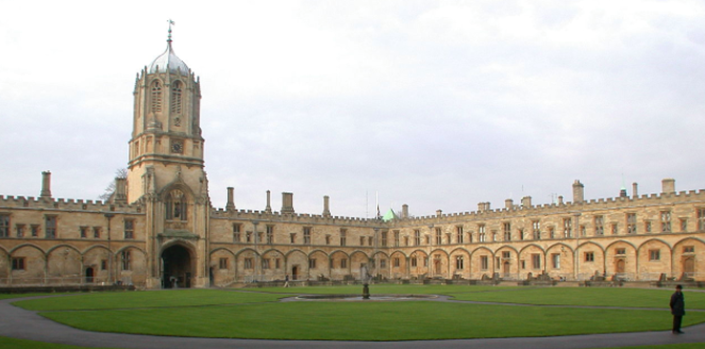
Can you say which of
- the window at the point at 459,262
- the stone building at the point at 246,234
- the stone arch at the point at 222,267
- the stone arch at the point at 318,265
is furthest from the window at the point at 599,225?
the stone arch at the point at 222,267

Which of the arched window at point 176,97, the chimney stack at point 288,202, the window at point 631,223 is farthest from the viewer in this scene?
the chimney stack at point 288,202

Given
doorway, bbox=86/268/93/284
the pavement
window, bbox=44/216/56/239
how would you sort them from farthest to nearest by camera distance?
1. doorway, bbox=86/268/93/284
2. window, bbox=44/216/56/239
3. the pavement

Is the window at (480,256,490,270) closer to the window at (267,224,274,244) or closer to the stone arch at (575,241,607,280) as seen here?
the stone arch at (575,241,607,280)

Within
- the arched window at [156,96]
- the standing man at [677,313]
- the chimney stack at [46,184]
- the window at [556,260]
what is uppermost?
the arched window at [156,96]

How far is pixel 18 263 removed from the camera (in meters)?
51.7

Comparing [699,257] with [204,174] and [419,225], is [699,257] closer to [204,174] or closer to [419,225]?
[419,225]

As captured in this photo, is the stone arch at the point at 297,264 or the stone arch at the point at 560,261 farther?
the stone arch at the point at 297,264

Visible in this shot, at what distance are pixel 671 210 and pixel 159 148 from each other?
42.5 m

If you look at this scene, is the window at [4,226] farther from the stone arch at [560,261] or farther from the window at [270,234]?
the stone arch at [560,261]

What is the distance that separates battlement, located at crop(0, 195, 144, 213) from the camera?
52.3 m

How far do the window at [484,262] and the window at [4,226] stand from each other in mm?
41971

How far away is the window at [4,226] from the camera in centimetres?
Result: 5150

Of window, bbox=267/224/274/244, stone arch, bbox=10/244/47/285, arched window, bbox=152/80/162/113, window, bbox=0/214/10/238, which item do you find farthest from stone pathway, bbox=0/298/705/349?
window, bbox=267/224/274/244

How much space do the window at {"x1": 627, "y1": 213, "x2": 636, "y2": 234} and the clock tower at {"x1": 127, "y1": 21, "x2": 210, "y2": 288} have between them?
35734 millimetres
